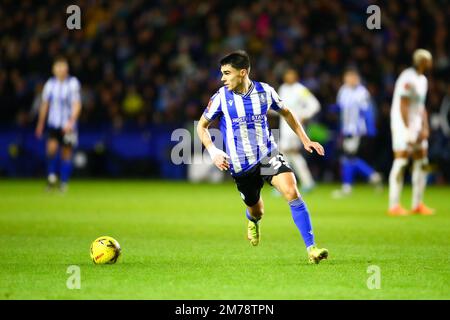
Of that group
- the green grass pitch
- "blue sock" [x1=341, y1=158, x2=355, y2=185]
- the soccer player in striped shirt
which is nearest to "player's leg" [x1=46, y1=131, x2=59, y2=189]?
the green grass pitch

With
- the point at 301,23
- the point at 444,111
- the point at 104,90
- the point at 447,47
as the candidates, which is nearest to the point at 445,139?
the point at 444,111

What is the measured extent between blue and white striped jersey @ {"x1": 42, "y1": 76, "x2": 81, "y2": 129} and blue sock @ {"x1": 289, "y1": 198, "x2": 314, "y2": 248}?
1066cm

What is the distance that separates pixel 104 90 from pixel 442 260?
17.1 meters

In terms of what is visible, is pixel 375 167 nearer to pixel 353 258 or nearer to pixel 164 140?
pixel 164 140

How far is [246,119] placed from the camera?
29.7ft

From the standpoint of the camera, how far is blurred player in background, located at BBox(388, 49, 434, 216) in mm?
13516

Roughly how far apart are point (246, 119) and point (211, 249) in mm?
1579

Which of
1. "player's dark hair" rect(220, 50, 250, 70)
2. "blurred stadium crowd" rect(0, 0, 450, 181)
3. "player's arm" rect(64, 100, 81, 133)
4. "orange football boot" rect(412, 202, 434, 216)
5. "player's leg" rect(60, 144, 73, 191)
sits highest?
"blurred stadium crowd" rect(0, 0, 450, 181)

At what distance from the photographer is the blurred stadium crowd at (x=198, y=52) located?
2225 cm

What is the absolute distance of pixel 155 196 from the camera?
58.0ft

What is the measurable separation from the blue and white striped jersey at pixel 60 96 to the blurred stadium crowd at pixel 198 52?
469 centimetres

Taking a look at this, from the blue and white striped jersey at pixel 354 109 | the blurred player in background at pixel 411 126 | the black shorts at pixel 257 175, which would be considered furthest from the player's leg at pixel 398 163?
the blue and white striped jersey at pixel 354 109

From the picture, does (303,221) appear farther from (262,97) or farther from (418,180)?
(418,180)

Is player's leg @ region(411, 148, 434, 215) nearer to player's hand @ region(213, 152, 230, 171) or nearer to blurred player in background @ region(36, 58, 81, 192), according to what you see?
player's hand @ region(213, 152, 230, 171)
